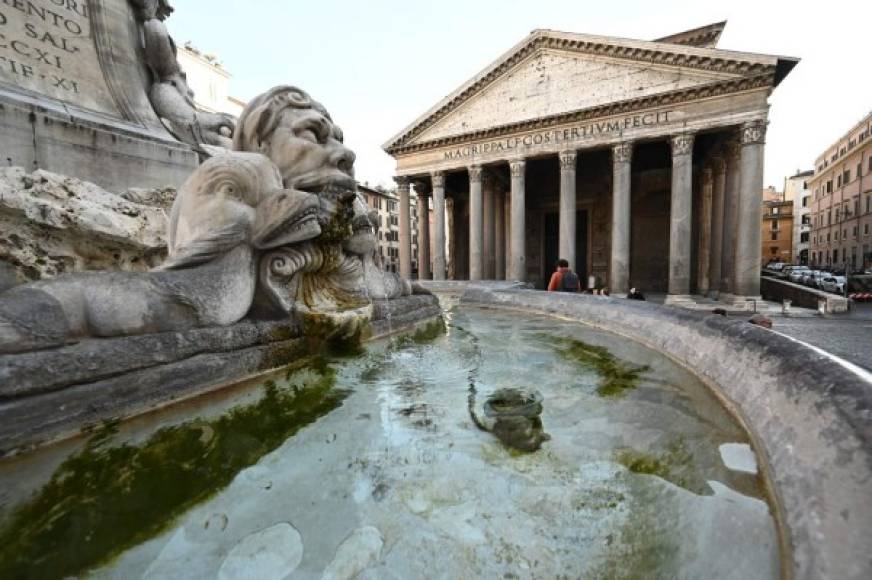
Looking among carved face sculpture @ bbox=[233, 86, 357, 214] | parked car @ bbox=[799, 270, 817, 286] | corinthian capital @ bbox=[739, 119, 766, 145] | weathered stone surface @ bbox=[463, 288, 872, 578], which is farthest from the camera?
parked car @ bbox=[799, 270, 817, 286]

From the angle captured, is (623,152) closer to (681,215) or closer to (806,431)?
(681,215)

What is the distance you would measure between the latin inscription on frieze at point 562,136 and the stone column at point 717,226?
4586 millimetres

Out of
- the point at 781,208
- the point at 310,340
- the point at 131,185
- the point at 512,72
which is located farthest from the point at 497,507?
the point at 781,208

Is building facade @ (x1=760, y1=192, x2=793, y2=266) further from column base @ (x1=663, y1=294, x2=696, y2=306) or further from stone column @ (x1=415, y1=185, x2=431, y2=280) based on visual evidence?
stone column @ (x1=415, y1=185, x2=431, y2=280)

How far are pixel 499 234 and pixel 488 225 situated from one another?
1816mm

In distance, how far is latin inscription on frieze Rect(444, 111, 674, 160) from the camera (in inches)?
626

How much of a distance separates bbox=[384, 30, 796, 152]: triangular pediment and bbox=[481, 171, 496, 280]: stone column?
324cm

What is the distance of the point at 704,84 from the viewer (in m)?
14.5

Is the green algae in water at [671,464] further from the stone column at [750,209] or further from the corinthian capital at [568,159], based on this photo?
the corinthian capital at [568,159]

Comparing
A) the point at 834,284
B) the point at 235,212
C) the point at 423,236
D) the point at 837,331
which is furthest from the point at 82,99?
Answer: the point at 834,284

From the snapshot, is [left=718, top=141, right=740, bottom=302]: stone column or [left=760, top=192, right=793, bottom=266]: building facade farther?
[left=760, top=192, right=793, bottom=266]: building facade

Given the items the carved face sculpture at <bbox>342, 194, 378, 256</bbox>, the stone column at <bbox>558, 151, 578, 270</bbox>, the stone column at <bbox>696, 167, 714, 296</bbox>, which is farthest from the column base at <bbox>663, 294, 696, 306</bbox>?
the carved face sculpture at <bbox>342, 194, 378, 256</bbox>

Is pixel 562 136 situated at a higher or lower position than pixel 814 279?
higher

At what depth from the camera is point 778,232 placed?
57.8m
